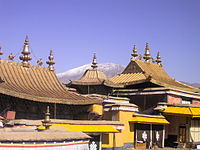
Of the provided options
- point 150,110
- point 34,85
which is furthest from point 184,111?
point 34,85

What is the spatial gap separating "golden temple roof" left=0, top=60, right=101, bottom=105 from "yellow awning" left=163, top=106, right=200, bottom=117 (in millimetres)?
6060

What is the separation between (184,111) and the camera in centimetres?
2575

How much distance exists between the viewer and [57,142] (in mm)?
11672

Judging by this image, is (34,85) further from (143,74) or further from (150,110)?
(143,74)

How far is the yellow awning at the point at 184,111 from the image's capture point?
25.3m

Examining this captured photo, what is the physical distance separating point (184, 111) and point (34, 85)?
1087 centimetres

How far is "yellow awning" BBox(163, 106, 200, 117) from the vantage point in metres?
25.3

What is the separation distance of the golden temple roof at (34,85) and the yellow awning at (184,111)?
6.06 meters

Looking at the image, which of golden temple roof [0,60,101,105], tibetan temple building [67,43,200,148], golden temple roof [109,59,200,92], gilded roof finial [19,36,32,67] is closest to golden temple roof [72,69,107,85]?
tibetan temple building [67,43,200,148]

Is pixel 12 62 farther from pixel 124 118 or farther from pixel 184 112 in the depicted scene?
pixel 184 112

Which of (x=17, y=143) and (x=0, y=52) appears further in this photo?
(x=0, y=52)

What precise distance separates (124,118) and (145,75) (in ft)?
32.5

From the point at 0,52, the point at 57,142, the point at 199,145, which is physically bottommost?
the point at 199,145

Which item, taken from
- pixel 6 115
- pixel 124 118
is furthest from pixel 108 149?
pixel 6 115
